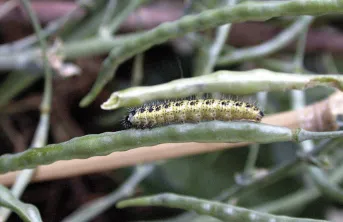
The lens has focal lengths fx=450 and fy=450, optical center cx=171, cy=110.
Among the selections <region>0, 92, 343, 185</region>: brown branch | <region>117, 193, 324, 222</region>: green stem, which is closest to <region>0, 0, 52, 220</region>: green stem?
<region>0, 92, 343, 185</region>: brown branch

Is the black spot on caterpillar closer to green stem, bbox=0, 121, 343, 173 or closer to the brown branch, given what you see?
green stem, bbox=0, 121, 343, 173

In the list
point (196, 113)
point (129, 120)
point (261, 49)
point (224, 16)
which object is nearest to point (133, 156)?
point (129, 120)

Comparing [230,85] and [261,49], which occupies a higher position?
[261,49]

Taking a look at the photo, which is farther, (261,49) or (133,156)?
(261,49)

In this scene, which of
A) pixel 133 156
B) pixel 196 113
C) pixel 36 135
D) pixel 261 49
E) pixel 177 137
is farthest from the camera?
pixel 261 49

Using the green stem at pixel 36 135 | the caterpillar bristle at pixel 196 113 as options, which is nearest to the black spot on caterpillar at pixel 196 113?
the caterpillar bristle at pixel 196 113

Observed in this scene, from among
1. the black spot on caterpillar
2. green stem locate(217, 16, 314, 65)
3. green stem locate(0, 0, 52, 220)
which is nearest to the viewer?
the black spot on caterpillar

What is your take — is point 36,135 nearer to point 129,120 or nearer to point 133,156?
point 133,156

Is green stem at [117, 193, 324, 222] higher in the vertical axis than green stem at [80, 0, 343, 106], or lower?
lower

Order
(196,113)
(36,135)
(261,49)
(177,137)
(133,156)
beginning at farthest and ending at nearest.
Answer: (261,49) < (36,135) < (133,156) < (196,113) < (177,137)
